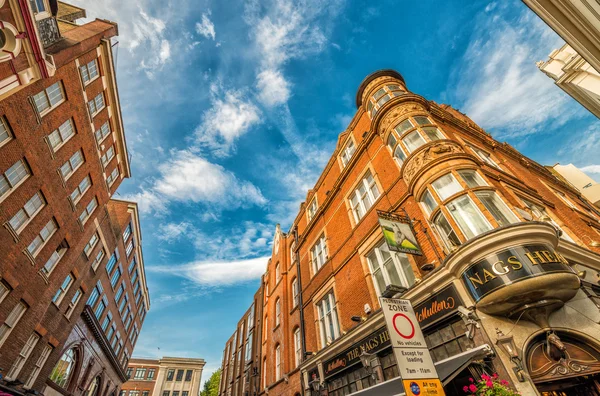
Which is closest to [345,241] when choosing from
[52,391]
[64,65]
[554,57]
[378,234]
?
[378,234]

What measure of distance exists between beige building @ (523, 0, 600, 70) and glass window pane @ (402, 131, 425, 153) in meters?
5.50

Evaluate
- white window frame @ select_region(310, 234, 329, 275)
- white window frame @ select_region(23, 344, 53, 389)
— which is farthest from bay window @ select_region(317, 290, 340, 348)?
white window frame @ select_region(23, 344, 53, 389)

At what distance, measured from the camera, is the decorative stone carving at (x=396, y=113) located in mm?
12336

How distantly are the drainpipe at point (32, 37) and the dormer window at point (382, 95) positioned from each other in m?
14.5

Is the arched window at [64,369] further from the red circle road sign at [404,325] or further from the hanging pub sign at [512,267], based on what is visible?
the hanging pub sign at [512,267]

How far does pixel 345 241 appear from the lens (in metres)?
14.5

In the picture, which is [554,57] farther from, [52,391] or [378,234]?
[52,391]

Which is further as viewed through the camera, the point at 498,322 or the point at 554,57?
the point at 554,57

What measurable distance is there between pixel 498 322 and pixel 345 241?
8579 mm

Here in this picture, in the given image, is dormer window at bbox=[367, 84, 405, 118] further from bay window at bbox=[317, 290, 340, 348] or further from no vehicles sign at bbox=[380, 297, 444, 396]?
no vehicles sign at bbox=[380, 297, 444, 396]

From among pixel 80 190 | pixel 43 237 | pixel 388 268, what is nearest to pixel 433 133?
pixel 388 268

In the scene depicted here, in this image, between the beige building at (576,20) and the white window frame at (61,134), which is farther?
the white window frame at (61,134)

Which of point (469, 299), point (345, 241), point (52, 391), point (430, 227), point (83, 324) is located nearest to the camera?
point (469, 299)

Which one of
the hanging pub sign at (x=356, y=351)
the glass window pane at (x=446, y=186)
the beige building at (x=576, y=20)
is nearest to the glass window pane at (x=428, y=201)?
the glass window pane at (x=446, y=186)
